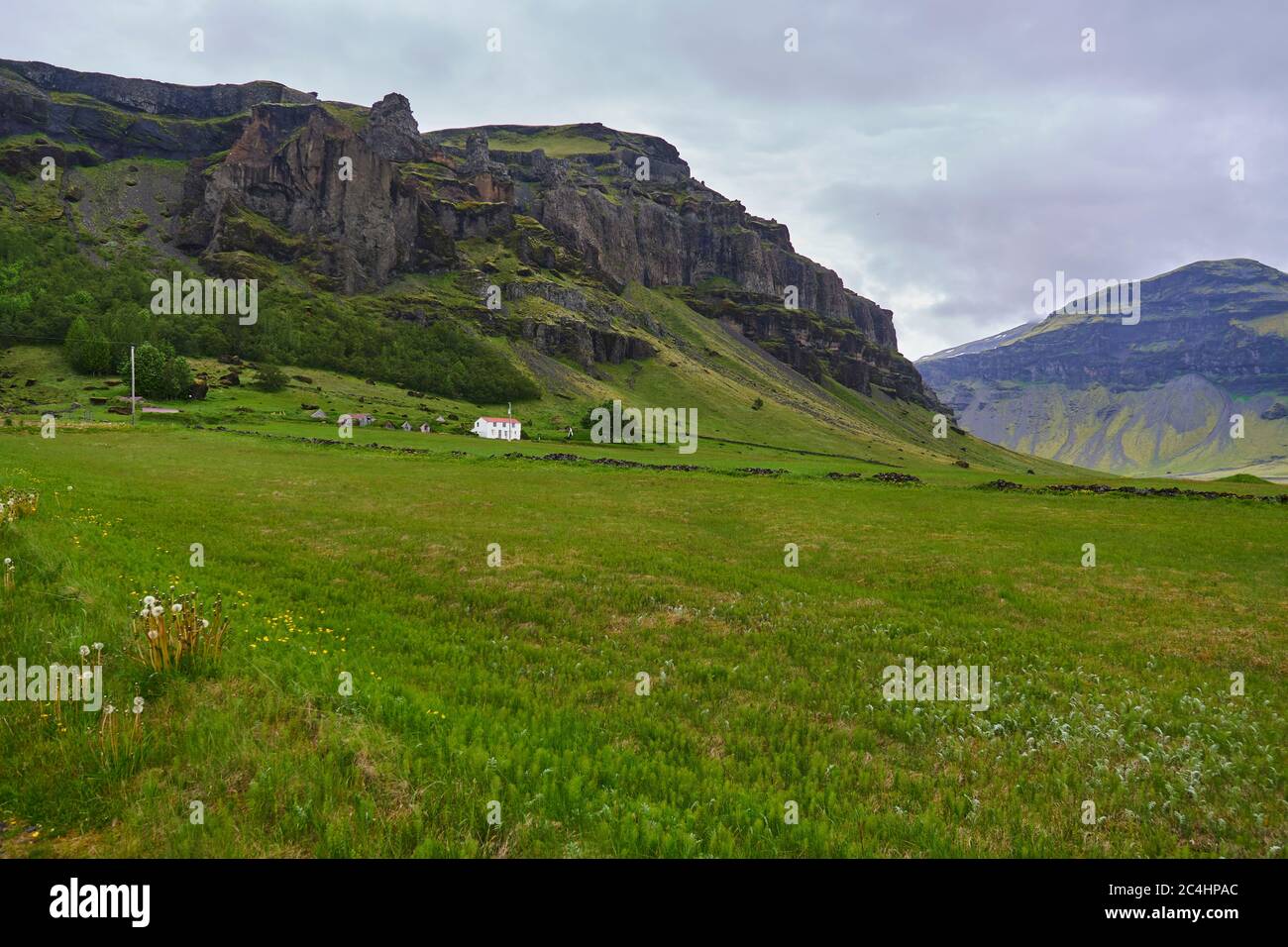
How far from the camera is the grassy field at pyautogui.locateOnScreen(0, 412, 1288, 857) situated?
540 cm

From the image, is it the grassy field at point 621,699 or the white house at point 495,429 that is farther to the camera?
the white house at point 495,429

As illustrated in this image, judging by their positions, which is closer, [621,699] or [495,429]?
[621,699]

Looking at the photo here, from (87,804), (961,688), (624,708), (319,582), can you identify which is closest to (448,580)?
(319,582)

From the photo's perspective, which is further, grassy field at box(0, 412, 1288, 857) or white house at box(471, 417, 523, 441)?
white house at box(471, 417, 523, 441)

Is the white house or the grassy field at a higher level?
the white house

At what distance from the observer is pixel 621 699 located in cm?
914

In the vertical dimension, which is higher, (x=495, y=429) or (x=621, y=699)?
(x=495, y=429)

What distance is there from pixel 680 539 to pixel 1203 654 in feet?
55.3

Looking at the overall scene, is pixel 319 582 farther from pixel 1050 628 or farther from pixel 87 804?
pixel 1050 628

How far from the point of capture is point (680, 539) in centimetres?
2561

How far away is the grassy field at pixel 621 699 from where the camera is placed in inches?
213

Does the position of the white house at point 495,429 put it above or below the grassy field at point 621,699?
above

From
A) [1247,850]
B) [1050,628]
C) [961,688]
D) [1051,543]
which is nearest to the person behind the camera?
[1247,850]
